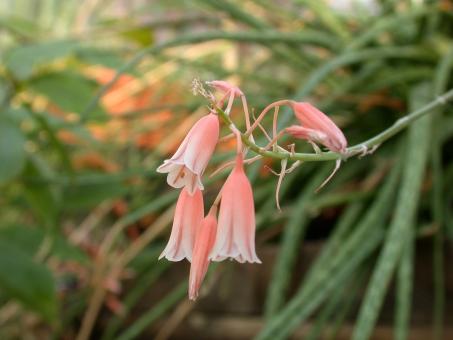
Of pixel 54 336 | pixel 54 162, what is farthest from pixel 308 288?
pixel 54 162

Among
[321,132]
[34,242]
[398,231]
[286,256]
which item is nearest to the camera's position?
[321,132]

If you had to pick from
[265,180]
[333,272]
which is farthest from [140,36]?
[333,272]

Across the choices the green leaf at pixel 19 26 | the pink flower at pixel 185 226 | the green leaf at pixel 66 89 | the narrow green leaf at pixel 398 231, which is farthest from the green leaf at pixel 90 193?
the pink flower at pixel 185 226

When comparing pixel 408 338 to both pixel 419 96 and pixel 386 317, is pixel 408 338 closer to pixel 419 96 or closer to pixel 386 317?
pixel 386 317

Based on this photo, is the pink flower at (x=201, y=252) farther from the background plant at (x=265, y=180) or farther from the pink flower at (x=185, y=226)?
the background plant at (x=265, y=180)

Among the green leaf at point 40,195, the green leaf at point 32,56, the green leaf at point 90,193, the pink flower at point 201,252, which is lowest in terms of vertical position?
the pink flower at point 201,252

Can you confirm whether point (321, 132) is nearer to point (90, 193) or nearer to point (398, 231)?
point (398, 231)
